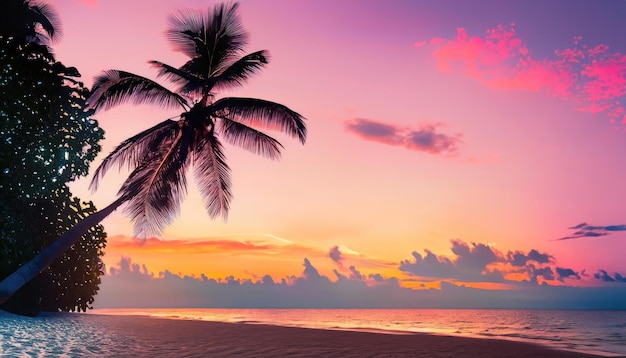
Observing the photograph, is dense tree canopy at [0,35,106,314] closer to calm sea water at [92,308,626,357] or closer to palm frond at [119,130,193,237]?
palm frond at [119,130,193,237]

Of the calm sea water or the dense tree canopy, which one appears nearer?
the dense tree canopy

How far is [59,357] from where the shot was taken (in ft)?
37.8

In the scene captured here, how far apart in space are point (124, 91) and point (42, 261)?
6.70 meters

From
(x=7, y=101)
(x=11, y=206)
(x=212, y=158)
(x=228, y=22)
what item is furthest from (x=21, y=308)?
(x=228, y=22)

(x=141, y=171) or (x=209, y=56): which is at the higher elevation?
(x=209, y=56)

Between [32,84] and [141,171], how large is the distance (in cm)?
560

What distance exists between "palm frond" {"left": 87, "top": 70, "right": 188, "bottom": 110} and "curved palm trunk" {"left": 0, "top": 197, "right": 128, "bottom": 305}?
3.89 metres

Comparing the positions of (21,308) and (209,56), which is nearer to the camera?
(209,56)

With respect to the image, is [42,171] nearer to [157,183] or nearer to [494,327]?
[157,183]

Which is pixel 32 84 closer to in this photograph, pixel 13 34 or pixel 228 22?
pixel 13 34

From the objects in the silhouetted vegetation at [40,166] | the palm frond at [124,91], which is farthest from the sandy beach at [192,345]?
the palm frond at [124,91]

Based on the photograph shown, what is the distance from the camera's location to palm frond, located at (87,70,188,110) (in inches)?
691

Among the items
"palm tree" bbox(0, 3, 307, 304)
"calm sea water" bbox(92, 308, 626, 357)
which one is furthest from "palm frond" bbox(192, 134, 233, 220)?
"calm sea water" bbox(92, 308, 626, 357)

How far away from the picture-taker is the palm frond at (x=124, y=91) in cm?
1756
